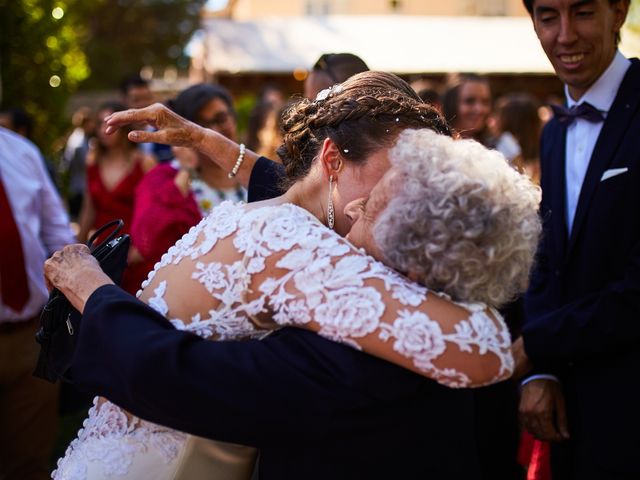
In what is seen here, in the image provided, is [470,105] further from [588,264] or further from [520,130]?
[588,264]

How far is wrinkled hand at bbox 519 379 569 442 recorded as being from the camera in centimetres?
285

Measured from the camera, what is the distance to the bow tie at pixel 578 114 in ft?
9.47

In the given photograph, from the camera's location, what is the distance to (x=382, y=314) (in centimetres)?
173

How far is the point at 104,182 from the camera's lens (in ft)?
20.7

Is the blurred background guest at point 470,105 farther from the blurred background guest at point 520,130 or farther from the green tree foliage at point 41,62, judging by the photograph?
the green tree foliage at point 41,62

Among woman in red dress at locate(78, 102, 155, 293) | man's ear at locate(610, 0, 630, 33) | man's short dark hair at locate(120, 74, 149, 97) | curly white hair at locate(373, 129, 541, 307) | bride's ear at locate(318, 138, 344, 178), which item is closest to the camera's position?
curly white hair at locate(373, 129, 541, 307)

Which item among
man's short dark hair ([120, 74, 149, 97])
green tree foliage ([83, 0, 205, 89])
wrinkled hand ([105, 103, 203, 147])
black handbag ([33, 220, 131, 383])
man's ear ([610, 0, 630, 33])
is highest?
man's ear ([610, 0, 630, 33])

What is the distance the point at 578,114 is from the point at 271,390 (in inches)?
70.2

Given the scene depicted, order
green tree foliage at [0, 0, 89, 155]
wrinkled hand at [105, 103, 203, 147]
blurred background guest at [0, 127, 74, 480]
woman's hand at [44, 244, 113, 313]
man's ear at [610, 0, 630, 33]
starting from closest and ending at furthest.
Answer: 1. woman's hand at [44, 244, 113, 313]
2. wrinkled hand at [105, 103, 203, 147]
3. man's ear at [610, 0, 630, 33]
4. blurred background guest at [0, 127, 74, 480]
5. green tree foliage at [0, 0, 89, 155]

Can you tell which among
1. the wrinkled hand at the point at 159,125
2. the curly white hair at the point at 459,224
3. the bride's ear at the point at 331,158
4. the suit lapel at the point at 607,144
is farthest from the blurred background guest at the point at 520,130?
the curly white hair at the point at 459,224

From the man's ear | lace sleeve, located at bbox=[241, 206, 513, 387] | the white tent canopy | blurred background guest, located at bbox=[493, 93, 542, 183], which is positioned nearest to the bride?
lace sleeve, located at bbox=[241, 206, 513, 387]

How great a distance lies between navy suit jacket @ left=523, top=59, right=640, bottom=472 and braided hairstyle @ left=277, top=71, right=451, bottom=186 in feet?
2.67

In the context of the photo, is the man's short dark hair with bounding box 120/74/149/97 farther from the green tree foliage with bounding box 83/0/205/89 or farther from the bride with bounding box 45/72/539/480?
the green tree foliage with bounding box 83/0/205/89

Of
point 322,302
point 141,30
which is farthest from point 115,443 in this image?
point 141,30
